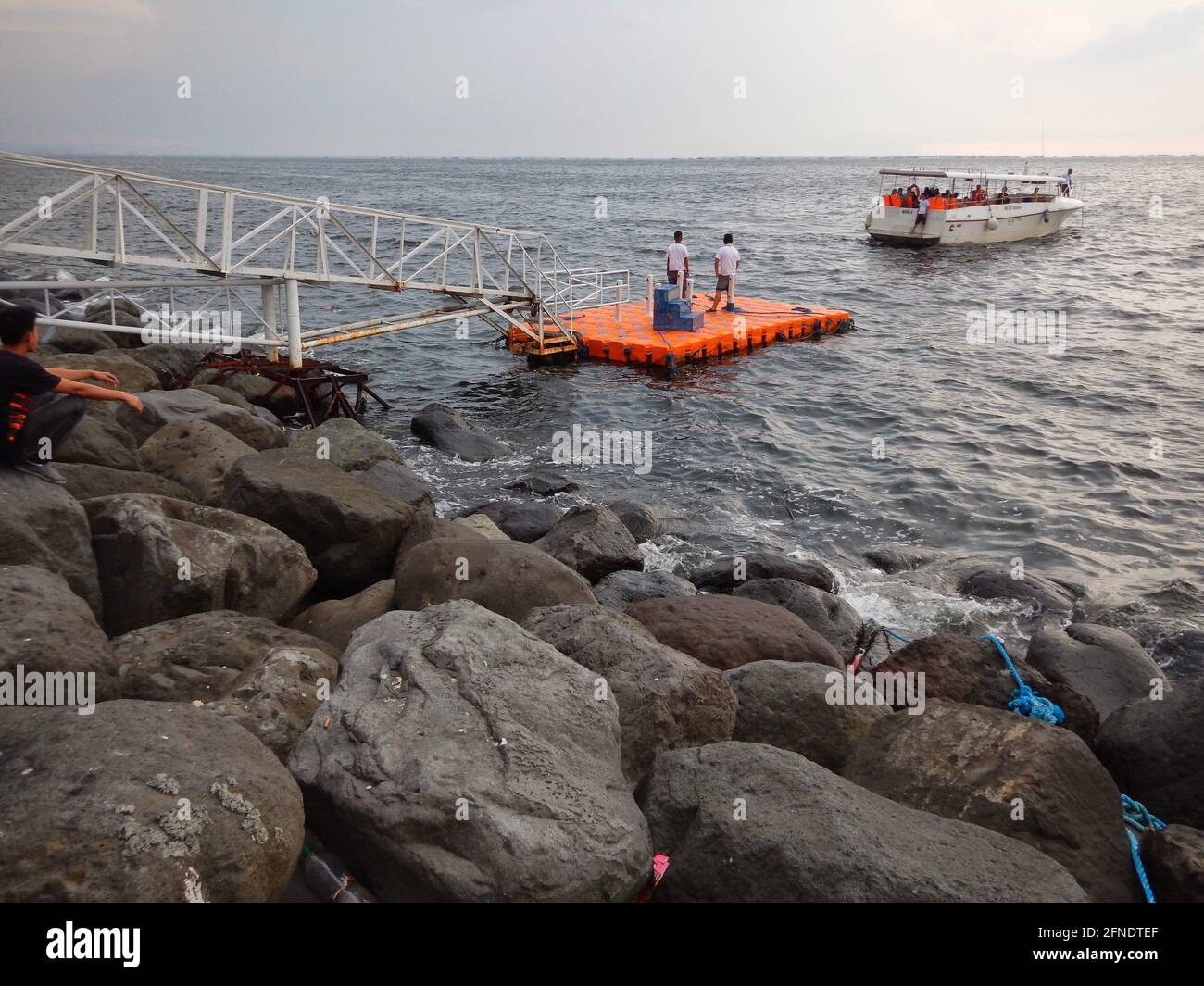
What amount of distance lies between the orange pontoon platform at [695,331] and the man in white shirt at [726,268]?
1.01 ft

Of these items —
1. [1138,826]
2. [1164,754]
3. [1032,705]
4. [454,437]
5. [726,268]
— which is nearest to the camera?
[1138,826]

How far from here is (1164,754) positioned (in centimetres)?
593

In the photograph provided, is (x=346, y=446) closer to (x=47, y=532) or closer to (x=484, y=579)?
(x=484, y=579)

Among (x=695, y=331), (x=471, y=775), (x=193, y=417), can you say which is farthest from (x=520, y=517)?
(x=695, y=331)

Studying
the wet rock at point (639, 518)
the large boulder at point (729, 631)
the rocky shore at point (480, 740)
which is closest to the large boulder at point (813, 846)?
the rocky shore at point (480, 740)

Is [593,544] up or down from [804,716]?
up

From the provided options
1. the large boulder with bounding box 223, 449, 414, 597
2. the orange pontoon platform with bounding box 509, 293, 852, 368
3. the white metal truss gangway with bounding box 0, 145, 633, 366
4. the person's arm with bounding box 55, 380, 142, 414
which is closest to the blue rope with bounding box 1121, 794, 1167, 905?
the large boulder with bounding box 223, 449, 414, 597

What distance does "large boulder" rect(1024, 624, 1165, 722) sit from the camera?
27.3 feet

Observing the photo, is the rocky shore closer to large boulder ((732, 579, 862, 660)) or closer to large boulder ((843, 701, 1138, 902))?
large boulder ((843, 701, 1138, 902))

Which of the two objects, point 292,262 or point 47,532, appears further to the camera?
point 292,262

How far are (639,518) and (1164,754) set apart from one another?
7.02m

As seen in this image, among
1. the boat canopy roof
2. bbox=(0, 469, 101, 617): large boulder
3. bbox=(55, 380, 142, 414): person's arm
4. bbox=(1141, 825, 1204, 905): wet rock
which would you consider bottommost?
bbox=(1141, 825, 1204, 905): wet rock

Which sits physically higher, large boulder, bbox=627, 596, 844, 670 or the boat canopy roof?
the boat canopy roof

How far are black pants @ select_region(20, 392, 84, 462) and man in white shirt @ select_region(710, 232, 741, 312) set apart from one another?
706 inches
